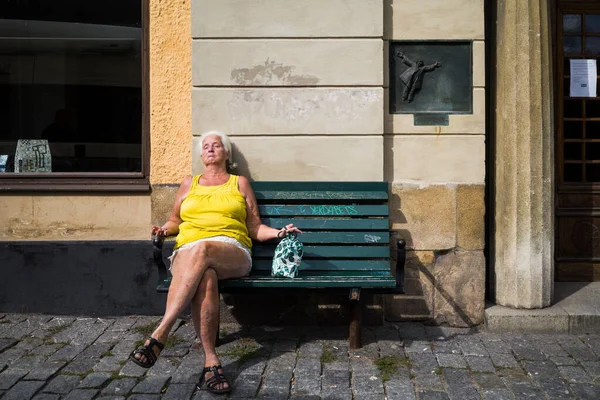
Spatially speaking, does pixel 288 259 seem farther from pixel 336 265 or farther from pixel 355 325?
pixel 355 325

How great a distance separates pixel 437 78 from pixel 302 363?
8.18 feet

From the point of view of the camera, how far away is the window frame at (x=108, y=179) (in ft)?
18.0

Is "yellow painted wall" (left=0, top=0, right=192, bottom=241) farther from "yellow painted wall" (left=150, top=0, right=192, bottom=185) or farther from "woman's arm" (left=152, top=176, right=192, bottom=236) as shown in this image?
"woman's arm" (left=152, top=176, right=192, bottom=236)

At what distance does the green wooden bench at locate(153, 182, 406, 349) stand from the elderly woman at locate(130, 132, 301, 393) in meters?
0.20

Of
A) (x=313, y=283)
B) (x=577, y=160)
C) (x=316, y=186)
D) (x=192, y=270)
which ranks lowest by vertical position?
(x=313, y=283)

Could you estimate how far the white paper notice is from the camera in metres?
6.00

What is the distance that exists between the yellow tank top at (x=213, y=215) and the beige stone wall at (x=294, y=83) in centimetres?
47

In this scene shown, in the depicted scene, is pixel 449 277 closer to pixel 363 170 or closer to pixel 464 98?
pixel 363 170

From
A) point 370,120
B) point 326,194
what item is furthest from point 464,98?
point 326,194

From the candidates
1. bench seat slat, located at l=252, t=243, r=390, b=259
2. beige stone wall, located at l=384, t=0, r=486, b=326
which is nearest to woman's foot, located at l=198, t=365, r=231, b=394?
bench seat slat, located at l=252, t=243, r=390, b=259

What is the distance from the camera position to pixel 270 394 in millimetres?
3871

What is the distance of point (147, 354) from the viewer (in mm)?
3896

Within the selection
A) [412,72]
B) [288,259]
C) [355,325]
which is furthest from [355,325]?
[412,72]

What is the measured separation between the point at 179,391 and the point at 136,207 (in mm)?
2029
